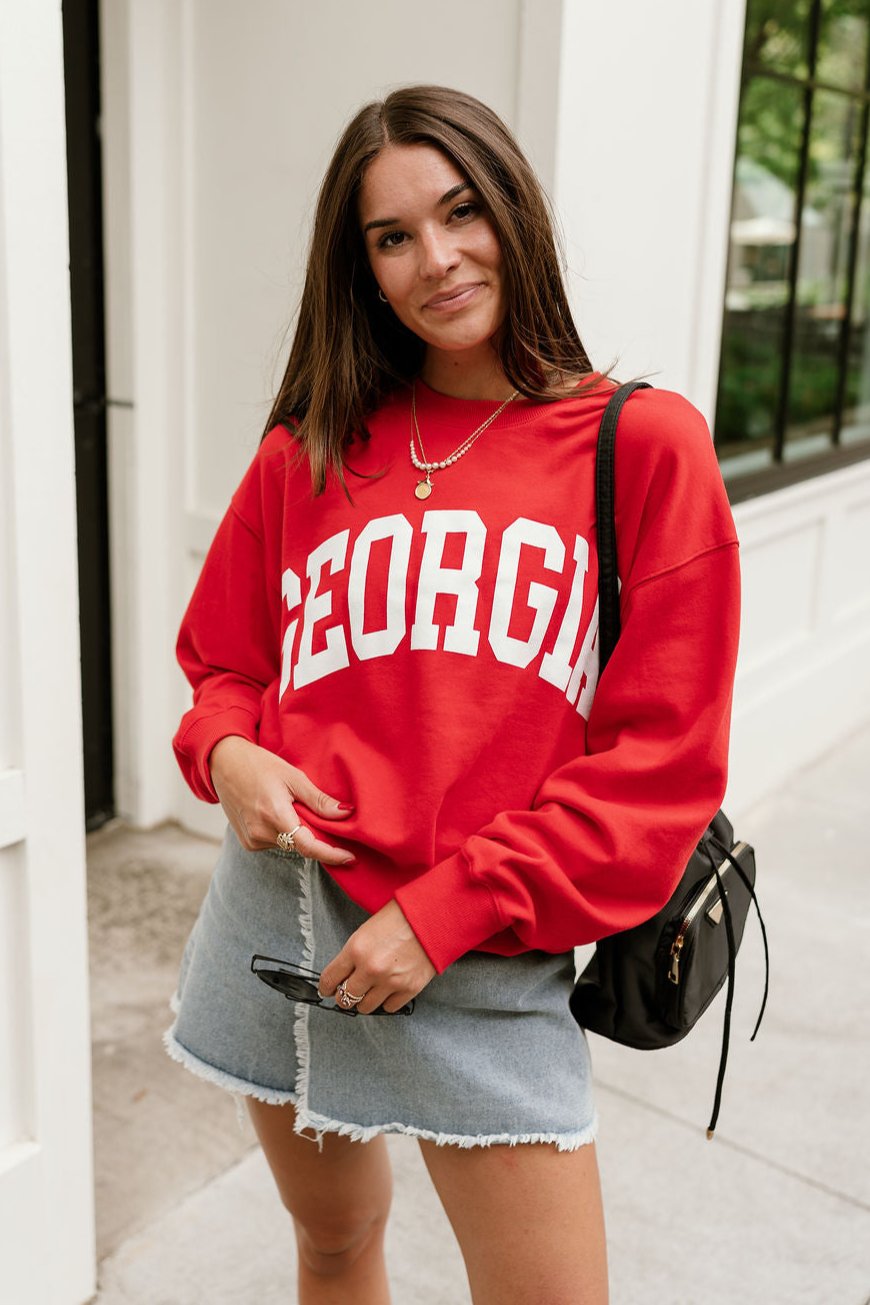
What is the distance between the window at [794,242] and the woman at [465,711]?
278 centimetres

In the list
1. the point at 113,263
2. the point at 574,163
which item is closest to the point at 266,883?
the point at 574,163

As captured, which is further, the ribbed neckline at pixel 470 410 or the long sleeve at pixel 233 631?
the long sleeve at pixel 233 631

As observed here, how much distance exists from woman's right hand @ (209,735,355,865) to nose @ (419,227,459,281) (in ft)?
1.76

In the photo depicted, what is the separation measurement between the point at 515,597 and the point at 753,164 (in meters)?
3.43

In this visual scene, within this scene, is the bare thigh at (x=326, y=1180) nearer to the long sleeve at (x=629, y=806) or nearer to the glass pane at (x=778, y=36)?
the long sleeve at (x=629, y=806)

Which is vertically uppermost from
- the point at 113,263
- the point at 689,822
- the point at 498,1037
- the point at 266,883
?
the point at 113,263

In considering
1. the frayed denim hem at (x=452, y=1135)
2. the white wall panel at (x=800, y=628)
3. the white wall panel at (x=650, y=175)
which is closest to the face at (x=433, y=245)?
the frayed denim hem at (x=452, y=1135)

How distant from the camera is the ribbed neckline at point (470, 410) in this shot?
4.54ft

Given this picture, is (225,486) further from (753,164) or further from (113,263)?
(753,164)

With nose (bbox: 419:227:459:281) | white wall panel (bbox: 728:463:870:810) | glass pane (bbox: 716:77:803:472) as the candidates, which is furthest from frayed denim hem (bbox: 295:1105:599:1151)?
glass pane (bbox: 716:77:803:472)

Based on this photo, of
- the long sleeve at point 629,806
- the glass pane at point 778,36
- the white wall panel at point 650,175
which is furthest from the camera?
the glass pane at point 778,36

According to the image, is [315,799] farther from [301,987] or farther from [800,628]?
[800,628]

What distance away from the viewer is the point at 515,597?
132cm

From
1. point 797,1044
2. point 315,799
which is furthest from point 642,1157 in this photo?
point 315,799
